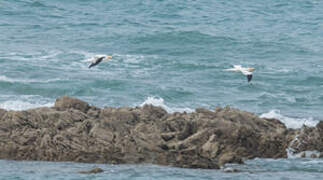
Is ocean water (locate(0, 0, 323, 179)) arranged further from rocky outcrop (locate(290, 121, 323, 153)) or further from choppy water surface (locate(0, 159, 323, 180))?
rocky outcrop (locate(290, 121, 323, 153))

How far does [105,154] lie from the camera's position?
13852 millimetres

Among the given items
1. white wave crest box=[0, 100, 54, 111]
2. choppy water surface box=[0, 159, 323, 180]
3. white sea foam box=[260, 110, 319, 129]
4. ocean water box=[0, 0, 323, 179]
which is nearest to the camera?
choppy water surface box=[0, 159, 323, 180]

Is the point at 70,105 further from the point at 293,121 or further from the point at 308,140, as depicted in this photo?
the point at 293,121

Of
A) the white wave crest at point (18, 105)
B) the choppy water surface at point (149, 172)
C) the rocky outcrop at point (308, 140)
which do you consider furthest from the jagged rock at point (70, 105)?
the rocky outcrop at point (308, 140)

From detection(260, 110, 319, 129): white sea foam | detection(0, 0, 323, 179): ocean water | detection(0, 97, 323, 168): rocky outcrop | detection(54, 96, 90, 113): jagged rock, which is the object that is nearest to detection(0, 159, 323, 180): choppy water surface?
detection(0, 0, 323, 179): ocean water

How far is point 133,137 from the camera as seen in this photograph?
14.3 meters

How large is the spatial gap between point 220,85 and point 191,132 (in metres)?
9.97

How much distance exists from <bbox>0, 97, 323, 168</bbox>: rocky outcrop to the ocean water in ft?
2.15

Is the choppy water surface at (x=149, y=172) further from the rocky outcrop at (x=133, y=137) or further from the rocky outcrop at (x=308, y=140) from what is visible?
the rocky outcrop at (x=308, y=140)

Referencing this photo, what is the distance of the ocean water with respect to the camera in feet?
72.7

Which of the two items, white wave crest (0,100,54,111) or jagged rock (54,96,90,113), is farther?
white wave crest (0,100,54,111)

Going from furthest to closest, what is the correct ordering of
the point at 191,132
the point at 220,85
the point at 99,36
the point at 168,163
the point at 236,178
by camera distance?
the point at 99,36 → the point at 220,85 → the point at 191,132 → the point at 168,163 → the point at 236,178

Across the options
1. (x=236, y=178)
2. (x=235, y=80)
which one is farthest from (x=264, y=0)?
(x=236, y=178)

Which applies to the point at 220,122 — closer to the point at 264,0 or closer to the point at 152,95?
the point at 152,95
